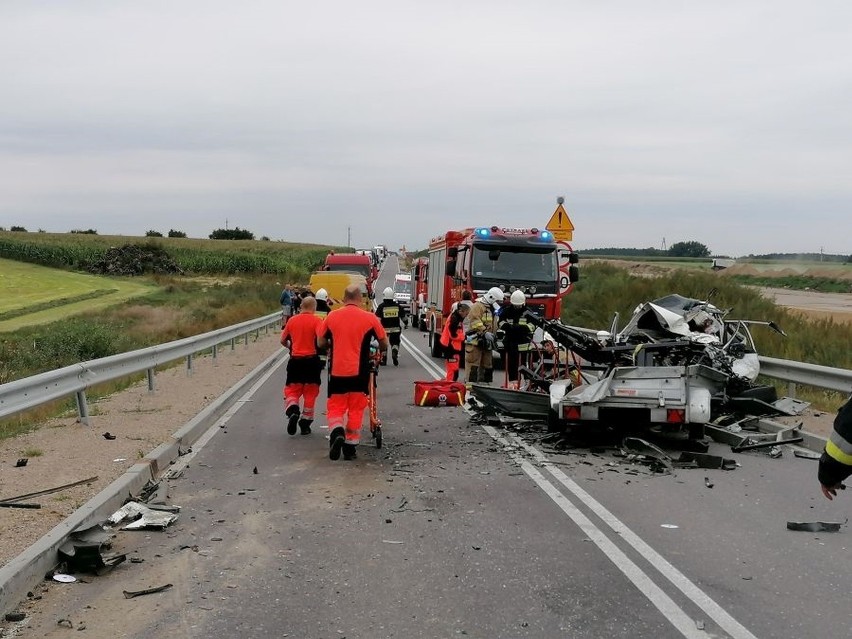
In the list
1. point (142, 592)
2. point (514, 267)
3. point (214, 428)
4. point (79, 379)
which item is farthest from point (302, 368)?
point (514, 267)

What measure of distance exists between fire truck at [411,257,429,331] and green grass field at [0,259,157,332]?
15.9 m

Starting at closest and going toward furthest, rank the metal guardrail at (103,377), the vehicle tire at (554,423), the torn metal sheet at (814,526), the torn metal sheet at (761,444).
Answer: the torn metal sheet at (814,526)
the metal guardrail at (103,377)
the torn metal sheet at (761,444)
the vehicle tire at (554,423)

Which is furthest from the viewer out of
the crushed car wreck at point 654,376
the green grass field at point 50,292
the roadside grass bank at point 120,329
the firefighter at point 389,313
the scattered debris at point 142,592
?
the green grass field at point 50,292

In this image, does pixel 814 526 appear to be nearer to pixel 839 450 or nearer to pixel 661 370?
pixel 661 370

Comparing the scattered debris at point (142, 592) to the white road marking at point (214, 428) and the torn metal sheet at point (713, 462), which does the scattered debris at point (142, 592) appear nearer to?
the white road marking at point (214, 428)

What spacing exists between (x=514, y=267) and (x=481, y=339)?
20.0 feet

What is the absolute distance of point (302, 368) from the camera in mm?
10641

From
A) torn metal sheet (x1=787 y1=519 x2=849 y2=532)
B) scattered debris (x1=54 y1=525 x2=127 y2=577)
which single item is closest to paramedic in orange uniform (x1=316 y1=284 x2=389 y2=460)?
scattered debris (x1=54 y1=525 x2=127 y2=577)

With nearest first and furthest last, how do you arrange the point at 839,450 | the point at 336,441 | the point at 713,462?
the point at 839,450 < the point at 713,462 < the point at 336,441

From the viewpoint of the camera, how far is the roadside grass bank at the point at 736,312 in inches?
601

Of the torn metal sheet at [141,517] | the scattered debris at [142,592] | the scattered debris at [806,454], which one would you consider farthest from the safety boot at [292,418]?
the scattered debris at [806,454]

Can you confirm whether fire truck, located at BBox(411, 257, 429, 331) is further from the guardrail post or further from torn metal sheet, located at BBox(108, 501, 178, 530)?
torn metal sheet, located at BBox(108, 501, 178, 530)

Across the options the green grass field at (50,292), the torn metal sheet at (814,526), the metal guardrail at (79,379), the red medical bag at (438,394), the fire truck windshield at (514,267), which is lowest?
the green grass field at (50,292)

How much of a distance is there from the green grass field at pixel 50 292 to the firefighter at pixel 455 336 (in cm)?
2643
